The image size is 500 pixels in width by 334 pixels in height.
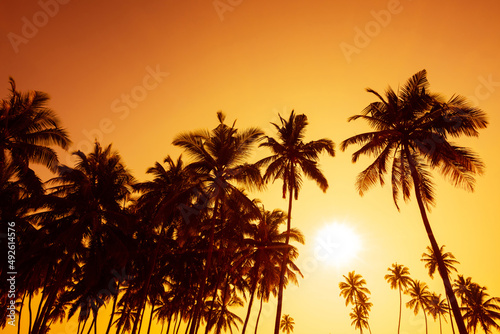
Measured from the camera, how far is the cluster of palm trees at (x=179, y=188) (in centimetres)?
1360

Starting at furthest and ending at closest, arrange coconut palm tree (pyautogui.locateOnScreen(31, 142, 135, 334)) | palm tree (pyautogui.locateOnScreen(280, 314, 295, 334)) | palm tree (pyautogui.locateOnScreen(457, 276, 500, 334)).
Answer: palm tree (pyautogui.locateOnScreen(280, 314, 295, 334)), palm tree (pyautogui.locateOnScreen(457, 276, 500, 334)), coconut palm tree (pyautogui.locateOnScreen(31, 142, 135, 334))

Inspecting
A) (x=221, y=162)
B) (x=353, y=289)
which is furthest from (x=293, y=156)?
(x=353, y=289)

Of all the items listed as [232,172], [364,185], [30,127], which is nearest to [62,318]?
[30,127]

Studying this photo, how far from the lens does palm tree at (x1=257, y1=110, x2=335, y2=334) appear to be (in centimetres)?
1917

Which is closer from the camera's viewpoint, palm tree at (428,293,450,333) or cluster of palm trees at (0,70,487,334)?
cluster of palm trees at (0,70,487,334)

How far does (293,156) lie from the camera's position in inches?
771

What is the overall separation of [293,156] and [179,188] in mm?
8506

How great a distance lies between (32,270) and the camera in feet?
57.4

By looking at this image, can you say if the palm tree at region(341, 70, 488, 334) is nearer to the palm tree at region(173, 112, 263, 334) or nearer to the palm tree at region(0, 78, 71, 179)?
the palm tree at region(173, 112, 263, 334)

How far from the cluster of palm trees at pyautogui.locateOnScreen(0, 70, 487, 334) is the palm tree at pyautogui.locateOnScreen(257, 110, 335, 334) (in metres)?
0.08

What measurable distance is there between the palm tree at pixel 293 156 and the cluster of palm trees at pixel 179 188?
0.08 m

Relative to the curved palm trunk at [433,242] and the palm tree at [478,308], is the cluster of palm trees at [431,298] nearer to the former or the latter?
the palm tree at [478,308]

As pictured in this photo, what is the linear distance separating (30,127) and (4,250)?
833 cm

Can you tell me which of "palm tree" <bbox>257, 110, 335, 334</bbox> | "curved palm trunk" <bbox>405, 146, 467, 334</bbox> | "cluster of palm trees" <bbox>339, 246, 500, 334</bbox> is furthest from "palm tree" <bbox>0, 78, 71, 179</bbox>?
"cluster of palm trees" <bbox>339, 246, 500, 334</bbox>
